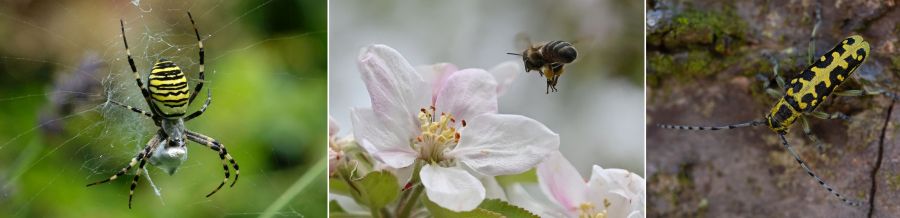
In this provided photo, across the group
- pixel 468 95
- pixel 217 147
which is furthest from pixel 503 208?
pixel 217 147

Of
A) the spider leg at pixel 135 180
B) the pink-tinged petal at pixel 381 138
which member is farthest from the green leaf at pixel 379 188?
the spider leg at pixel 135 180

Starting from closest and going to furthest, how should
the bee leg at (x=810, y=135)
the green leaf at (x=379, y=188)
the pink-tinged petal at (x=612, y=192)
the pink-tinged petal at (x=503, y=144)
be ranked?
the green leaf at (x=379, y=188), the pink-tinged petal at (x=503, y=144), the pink-tinged petal at (x=612, y=192), the bee leg at (x=810, y=135)

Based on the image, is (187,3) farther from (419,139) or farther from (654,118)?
(654,118)

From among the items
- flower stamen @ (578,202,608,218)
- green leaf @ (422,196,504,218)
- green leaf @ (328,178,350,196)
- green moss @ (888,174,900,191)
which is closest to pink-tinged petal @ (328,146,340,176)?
green leaf @ (328,178,350,196)

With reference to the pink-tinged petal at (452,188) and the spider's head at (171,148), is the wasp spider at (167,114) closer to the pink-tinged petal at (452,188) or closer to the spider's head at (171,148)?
the spider's head at (171,148)

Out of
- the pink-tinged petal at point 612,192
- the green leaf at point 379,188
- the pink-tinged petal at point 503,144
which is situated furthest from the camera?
the pink-tinged petal at point 612,192

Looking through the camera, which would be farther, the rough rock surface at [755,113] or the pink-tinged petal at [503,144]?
the rough rock surface at [755,113]

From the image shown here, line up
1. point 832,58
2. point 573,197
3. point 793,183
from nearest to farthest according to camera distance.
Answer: point 573,197 → point 832,58 → point 793,183

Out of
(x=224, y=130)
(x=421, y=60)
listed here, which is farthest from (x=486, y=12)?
(x=224, y=130)

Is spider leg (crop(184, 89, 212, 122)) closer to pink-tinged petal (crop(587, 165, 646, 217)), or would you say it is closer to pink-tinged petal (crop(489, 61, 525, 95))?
pink-tinged petal (crop(489, 61, 525, 95))
